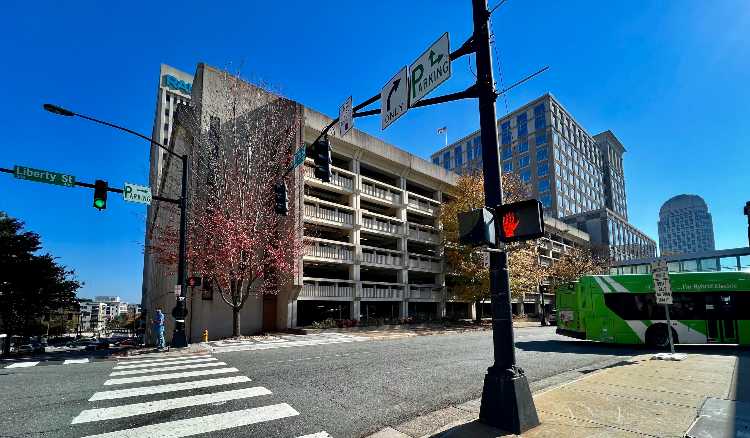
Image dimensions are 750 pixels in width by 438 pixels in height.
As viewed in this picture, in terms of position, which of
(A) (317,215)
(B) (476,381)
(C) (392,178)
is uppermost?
(C) (392,178)

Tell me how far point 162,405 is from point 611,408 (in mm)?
6968

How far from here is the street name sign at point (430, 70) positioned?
6762mm

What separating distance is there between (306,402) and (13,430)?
3928mm

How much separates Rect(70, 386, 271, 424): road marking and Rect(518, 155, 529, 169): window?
9091 centimetres

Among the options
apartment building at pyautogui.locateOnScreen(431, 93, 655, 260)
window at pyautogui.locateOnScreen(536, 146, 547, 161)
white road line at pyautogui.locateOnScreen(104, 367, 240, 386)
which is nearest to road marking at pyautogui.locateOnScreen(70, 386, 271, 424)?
white road line at pyautogui.locateOnScreen(104, 367, 240, 386)

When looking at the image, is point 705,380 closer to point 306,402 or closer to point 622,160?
point 306,402

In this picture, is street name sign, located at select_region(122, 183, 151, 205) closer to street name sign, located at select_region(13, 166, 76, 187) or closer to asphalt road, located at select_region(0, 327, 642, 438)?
street name sign, located at select_region(13, 166, 76, 187)

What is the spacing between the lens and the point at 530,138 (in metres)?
89.6

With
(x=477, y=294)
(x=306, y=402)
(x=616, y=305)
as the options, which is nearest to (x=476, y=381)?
(x=306, y=402)

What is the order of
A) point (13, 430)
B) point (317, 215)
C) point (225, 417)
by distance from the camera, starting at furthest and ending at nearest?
point (317, 215), point (225, 417), point (13, 430)

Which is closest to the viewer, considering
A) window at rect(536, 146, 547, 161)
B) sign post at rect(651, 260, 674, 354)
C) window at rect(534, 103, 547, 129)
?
sign post at rect(651, 260, 674, 354)

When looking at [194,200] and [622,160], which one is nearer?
[194,200]

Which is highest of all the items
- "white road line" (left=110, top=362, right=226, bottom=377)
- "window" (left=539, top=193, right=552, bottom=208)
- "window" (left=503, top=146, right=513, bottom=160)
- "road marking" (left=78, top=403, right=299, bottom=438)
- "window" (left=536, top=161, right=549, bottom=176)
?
"window" (left=503, top=146, right=513, bottom=160)

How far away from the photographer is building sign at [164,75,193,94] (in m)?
89.2
